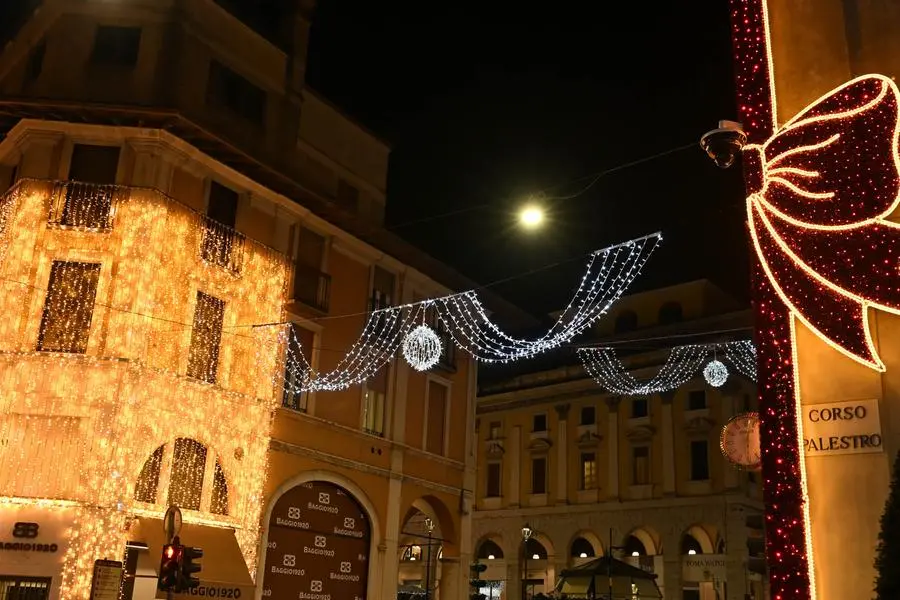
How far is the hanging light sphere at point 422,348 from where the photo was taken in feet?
76.6

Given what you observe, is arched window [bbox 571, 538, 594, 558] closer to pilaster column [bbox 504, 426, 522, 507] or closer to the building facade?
the building facade

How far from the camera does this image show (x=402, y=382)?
79.3 feet

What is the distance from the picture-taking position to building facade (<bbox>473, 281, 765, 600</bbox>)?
129ft

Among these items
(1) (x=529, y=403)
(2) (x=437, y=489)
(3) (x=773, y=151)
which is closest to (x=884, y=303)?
(3) (x=773, y=151)

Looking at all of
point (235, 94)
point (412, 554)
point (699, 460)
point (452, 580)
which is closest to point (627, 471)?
point (699, 460)

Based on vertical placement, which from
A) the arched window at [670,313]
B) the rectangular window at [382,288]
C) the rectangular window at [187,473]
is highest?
the arched window at [670,313]

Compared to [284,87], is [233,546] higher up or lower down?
lower down

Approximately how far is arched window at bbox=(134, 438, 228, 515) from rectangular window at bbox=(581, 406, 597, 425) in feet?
92.6

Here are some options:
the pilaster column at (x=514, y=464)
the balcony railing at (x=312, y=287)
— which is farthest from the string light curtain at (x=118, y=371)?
the pilaster column at (x=514, y=464)

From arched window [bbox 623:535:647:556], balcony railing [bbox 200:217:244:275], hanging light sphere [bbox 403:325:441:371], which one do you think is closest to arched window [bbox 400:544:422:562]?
arched window [bbox 623:535:647:556]

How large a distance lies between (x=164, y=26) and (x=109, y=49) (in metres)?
1.29

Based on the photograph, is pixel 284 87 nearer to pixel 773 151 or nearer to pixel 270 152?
pixel 270 152

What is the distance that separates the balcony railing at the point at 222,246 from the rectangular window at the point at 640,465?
90.4 feet

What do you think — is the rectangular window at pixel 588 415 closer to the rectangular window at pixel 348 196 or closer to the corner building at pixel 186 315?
the corner building at pixel 186 315
